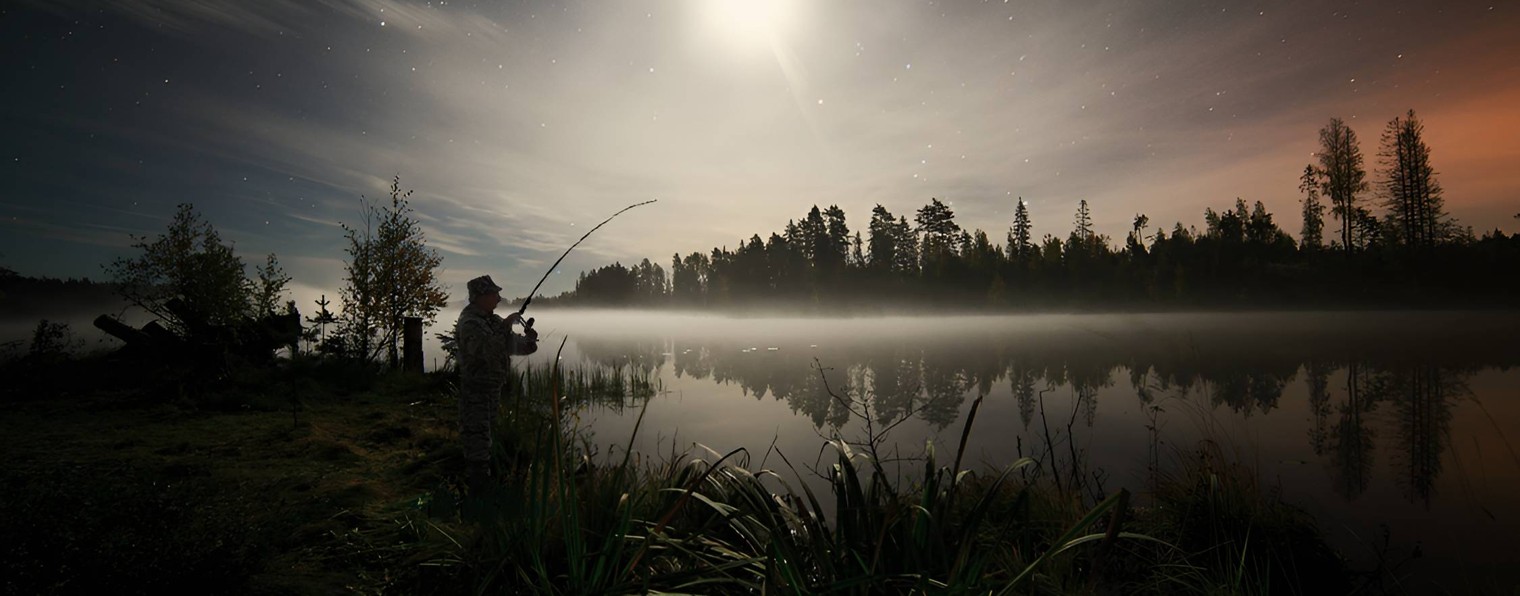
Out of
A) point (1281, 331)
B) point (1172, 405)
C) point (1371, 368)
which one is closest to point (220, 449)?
point (1172, 405)

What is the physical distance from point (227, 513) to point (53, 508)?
0.84m

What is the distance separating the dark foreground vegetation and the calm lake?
3.09 feet

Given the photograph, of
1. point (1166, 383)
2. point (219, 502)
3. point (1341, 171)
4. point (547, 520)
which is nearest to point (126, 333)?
point (219, 502)

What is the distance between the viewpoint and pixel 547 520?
3.29 m

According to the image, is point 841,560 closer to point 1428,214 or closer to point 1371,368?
point 1371,368

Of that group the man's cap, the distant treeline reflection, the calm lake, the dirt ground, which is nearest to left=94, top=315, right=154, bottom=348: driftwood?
the dirt ground

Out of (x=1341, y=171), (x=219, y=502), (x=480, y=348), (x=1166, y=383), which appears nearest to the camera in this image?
(x=219, y=502)

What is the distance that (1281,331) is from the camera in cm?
3675

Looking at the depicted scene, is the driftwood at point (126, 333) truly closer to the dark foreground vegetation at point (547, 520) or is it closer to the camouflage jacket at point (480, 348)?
the dark foreground vegetation at point (547, 520)

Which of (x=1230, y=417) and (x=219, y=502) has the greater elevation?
(x=219, y=502)

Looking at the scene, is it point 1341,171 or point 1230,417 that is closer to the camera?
point 1230,417

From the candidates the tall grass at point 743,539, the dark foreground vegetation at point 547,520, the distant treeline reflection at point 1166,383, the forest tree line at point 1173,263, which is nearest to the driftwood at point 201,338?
the dark foreground vegetation at point 547,520

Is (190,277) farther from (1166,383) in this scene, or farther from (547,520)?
(1166,383)

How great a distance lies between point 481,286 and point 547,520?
3611 mm
